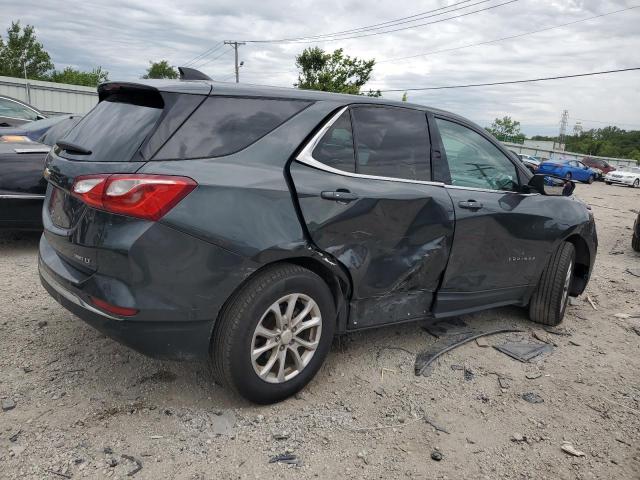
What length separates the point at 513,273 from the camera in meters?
4.14

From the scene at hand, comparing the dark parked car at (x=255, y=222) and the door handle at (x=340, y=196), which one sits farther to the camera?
the door handle at (x=340, y=196)

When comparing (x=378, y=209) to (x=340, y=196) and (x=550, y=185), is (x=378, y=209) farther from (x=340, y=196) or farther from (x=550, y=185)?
(x=550, y=185)

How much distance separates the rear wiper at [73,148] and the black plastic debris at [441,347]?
236cm

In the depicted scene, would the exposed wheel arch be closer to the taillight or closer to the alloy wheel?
the alloy wheel

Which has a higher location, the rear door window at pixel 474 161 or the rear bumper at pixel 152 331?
the rear door window at pixel 474 161

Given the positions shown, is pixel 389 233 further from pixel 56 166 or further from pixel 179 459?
pixel 56 166

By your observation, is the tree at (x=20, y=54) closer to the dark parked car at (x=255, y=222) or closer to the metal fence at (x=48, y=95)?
the metal fence at (x=48, y=95)

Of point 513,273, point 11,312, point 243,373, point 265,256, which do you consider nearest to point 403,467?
point 243,373

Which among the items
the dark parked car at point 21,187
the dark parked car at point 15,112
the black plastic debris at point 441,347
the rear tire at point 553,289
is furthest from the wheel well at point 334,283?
the dark parked car at point 15,112

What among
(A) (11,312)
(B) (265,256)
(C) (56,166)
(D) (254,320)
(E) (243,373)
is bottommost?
(A) (11,312)

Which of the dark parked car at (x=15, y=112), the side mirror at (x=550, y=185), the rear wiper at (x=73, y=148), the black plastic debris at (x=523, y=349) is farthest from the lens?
the dark parked car at (x=15, y=112)

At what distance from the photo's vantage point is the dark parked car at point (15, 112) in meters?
9.28

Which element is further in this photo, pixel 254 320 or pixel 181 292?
pixel 254 320

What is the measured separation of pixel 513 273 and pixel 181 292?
8.78 ft
